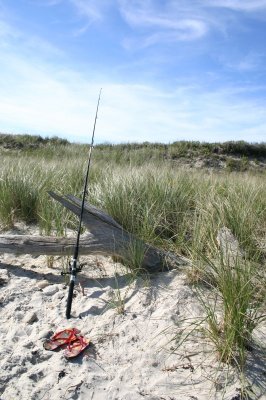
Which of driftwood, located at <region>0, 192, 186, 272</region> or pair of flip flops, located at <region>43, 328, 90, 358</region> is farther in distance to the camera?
driftwood, located at <region>0, 192, 186, 272</region>

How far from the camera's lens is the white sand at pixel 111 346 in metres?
2.32

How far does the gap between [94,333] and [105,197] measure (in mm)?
2128

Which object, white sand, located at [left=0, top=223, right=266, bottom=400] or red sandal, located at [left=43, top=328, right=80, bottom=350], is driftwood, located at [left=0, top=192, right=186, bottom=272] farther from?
red sandal, located at [left=43, top=328, right=80, bottom=350]

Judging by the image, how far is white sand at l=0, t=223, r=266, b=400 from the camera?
2.32 meters

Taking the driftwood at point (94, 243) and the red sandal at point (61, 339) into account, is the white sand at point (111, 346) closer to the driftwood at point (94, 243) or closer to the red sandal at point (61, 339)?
the red sandal at point (61, 339)

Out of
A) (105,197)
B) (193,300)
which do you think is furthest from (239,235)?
(105,197)

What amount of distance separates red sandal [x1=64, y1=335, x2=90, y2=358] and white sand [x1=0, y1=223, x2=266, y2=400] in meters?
0.04

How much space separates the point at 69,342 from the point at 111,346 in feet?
0.94

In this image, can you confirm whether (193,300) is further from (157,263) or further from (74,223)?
(74,223)

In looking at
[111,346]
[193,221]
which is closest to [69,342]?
[111,346]

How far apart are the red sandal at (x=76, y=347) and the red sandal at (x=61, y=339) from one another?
0.03 metres

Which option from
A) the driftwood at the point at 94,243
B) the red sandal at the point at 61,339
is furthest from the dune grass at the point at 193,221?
the red sandal at the point at 61,339

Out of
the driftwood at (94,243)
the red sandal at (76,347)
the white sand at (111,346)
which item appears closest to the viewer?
the white sand at (111,346)

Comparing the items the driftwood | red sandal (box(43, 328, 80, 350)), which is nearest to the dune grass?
the driftwood
